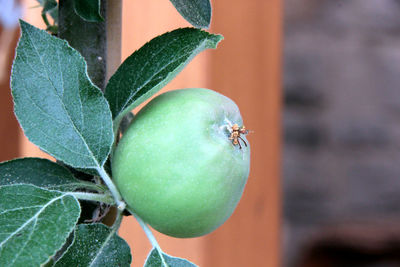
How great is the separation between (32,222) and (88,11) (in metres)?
0.12

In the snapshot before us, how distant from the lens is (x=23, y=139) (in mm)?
854

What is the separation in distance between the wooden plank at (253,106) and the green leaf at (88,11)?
60 cm

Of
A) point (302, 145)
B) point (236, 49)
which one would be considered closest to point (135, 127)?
point (236, 49)

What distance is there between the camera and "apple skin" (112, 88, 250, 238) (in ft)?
0.91

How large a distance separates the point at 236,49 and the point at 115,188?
28.4 inches

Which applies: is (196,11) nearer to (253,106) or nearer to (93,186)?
(93,186)

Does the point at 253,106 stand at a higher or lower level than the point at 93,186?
lower

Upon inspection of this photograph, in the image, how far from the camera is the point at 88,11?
0.97ft

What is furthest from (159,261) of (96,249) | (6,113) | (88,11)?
(6,113)

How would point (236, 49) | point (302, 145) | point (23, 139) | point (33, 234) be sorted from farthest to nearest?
point (302, 145) → point (236, 49) → point (23, 139) → point (33, 234)

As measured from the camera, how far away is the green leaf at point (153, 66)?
11.1 inches

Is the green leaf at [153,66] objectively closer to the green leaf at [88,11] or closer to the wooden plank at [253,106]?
the green leaf at [88,11]

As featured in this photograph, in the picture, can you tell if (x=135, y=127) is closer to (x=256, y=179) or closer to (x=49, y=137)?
(x=49, y=137)

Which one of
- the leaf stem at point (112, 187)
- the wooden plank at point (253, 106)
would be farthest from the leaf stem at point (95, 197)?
the wooden plank at point (253, 106)
